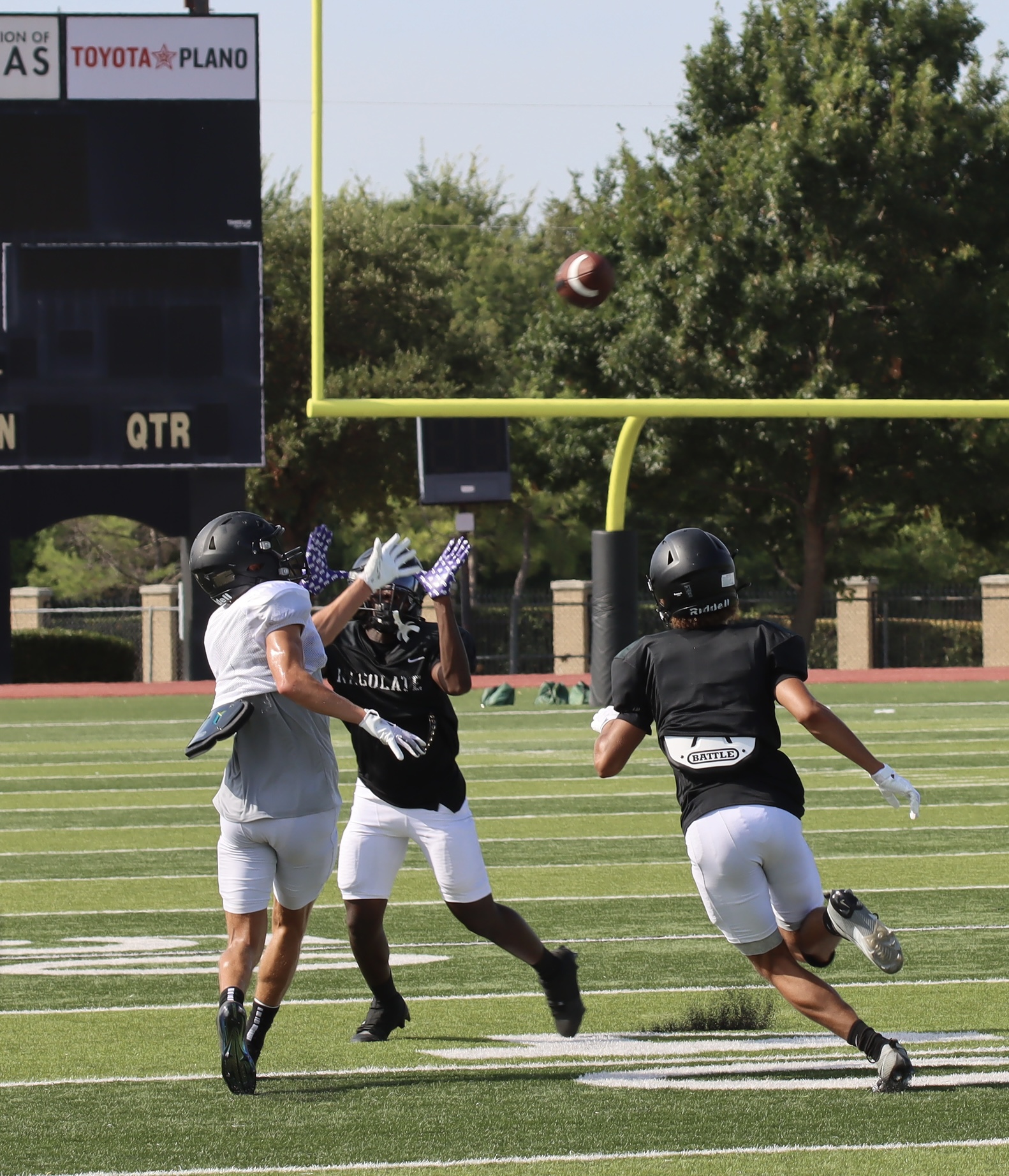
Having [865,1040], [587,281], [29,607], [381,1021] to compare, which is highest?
[587,281]

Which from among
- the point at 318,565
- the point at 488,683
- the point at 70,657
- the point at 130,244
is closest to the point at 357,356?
the point at 70,657

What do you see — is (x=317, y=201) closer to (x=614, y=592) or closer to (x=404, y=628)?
(x=614, y=592)

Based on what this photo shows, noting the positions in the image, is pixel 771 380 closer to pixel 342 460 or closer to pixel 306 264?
pixel 342 460

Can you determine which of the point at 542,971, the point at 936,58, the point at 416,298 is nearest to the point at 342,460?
the point at 416,298

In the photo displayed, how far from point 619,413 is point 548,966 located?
11397 mm

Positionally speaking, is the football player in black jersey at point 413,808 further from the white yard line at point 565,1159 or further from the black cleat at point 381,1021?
the white yard line at point 565,1159

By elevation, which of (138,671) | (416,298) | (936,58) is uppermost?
(936,58)

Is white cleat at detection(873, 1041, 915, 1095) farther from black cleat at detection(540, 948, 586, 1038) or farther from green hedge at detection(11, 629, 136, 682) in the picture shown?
green hedge at detection(11, 629, 136, 682)

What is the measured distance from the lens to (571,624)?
3400cm

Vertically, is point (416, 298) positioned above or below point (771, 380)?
above

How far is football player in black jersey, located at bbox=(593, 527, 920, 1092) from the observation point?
4.87 meters

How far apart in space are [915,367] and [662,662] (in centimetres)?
2838

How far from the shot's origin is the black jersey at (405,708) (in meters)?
5.99

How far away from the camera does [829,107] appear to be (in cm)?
3105
